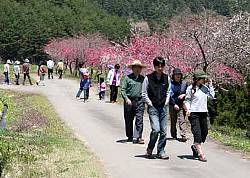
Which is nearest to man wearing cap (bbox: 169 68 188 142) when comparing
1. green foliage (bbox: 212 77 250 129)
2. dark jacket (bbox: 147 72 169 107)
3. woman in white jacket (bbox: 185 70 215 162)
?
woman in white jacket (bbox: 185 70 215 162)

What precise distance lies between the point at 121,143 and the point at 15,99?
1570 centimetres

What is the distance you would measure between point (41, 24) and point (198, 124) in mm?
91875

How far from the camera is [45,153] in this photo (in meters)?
10.8

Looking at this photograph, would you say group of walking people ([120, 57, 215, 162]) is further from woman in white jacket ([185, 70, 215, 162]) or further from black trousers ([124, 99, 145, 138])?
black trousers ([124, 99, 145, 138])

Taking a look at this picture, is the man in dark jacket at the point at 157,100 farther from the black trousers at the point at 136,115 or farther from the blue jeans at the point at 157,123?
the black trousers at the point at 136,115

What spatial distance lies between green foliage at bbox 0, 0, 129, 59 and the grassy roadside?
77755 mm

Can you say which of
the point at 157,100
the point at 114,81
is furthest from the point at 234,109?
the point at 157,100

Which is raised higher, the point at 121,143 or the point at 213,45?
the point at 213,45

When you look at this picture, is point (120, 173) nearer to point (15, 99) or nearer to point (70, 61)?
point (15, 99)

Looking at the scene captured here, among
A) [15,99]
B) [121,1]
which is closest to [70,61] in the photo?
[15,99]

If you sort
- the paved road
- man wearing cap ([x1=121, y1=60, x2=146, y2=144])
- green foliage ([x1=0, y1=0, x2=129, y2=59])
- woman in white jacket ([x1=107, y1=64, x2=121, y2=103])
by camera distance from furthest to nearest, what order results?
green foliage ([x1=0, y1=0, x2=129, y2=59]) → woman in white jacket ([x1=107, y1=64, x2=121, y2=103]) → man wearing cap ([x1=121, y1=60, x2=146, y2=144]) → the paved road

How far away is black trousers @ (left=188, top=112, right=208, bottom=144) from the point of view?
33.2ft

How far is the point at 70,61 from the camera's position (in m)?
71.9

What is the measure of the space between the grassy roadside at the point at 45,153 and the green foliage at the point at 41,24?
7775 centimetres
